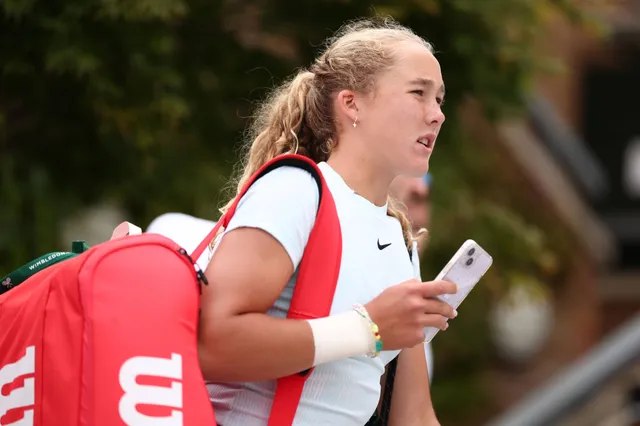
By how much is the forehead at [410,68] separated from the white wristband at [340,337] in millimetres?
612

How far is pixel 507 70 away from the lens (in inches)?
250

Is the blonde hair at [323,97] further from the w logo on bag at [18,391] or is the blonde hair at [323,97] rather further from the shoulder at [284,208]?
the w logo on bag at [18,391]

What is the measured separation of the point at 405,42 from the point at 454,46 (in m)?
3.19

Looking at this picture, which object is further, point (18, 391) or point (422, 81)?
point (422, 81)

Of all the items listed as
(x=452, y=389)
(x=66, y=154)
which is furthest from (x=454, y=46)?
(x=452, y=389)

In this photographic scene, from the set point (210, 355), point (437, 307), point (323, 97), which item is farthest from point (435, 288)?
point (323, 97)

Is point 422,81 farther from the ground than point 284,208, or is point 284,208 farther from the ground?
point 422,81

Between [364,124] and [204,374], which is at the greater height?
[364,124]

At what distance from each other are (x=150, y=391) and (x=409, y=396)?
0.89 meters

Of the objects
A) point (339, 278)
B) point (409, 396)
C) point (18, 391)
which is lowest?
point (409, 396)

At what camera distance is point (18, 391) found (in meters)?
2.58

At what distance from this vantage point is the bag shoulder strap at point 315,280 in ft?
8.75

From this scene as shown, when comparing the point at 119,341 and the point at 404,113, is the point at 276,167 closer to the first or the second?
the point at 404,113

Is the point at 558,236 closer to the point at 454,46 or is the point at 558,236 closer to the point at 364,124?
the point at 454,46
